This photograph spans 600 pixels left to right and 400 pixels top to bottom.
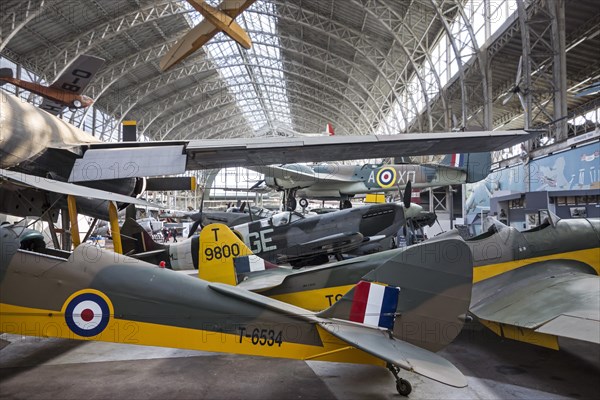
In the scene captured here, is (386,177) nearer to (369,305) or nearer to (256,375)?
(256,375)

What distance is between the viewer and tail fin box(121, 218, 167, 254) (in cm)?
797

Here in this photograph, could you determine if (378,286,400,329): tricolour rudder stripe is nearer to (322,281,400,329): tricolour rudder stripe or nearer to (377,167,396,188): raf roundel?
(322,281,400,329): tricolour rudder stripe

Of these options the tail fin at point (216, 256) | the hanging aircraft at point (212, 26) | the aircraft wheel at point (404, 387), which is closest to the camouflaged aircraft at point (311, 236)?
the tail fin at point (216, 256)

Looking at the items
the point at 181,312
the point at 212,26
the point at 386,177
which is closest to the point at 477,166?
the point at 386,177

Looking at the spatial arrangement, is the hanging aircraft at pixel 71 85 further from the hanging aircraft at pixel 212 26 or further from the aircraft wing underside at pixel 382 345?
the aircraft wing underside at pixel 382 345

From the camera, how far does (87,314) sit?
3.27 meters

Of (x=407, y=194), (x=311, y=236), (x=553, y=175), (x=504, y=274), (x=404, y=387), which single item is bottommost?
(x=404, y=387)

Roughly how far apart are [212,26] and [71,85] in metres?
5.12

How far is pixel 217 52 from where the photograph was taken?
35250 mm

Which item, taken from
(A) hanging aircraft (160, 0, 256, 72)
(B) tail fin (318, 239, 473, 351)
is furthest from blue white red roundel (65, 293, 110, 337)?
(A) hanging aircraft (160, 0, 256, 72)

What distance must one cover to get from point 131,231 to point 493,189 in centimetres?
1451

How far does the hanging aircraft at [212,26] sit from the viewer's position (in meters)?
13.2

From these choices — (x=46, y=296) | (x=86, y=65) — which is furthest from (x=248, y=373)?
(x=86, y=65)

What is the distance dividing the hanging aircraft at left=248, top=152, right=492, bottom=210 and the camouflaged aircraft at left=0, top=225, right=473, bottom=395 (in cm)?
1198
